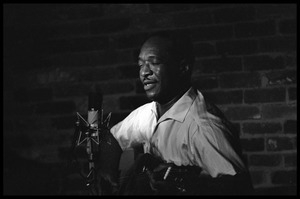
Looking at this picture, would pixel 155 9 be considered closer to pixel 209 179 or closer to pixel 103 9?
pixel 103 9

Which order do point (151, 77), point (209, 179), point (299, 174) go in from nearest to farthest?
point (209, 179), point (151, 77), point (299, 174)

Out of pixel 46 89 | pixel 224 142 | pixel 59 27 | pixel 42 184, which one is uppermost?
pixel 59 27

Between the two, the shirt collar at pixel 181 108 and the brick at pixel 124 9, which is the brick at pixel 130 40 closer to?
the brick at pixel 124 9

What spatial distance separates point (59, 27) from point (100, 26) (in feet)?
0.77

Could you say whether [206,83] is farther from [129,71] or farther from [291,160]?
[291,160]

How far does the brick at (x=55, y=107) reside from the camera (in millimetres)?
2471

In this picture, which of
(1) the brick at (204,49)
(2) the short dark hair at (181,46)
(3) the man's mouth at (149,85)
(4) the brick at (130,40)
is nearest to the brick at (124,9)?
(4) the brick at (130,40)

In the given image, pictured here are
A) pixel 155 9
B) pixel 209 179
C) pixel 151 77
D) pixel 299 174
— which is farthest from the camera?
pixel 155 9

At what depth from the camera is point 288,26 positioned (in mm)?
2293

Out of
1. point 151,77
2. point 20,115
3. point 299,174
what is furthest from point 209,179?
point 20,115

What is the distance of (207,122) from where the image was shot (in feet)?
6.27

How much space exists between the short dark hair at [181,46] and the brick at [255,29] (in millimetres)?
265

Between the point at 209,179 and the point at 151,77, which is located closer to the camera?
the point at 209,179

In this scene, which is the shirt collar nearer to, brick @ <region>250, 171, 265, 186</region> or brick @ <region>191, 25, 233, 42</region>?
brick @ <region>191, 25, 233, 42</region>
